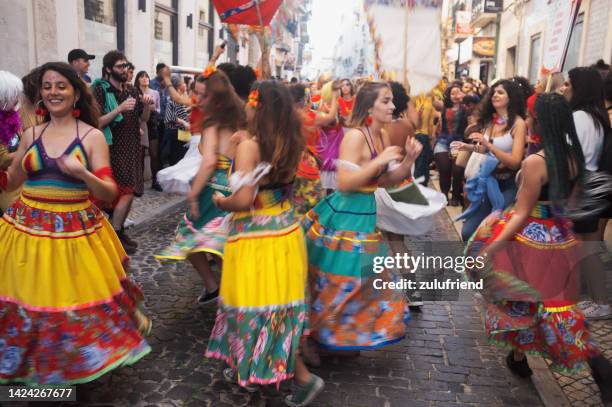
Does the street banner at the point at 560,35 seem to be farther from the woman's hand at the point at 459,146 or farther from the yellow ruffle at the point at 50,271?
the yellow ruffle at the point at 50,271

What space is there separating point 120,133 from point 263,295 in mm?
3578

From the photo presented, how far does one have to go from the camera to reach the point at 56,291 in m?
2.93

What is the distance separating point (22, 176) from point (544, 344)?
3.15m

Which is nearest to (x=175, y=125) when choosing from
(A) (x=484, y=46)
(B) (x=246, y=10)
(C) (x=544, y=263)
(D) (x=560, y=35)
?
(B) (x=246, y=10)

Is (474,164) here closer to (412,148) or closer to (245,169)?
(412,148)

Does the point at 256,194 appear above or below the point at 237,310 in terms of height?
above

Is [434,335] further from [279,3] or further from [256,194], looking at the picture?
[279,3]

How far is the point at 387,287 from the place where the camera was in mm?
3594

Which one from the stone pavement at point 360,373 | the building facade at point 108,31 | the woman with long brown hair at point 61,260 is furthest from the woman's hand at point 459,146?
the building facade at point 108,31

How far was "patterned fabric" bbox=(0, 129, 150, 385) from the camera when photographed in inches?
113

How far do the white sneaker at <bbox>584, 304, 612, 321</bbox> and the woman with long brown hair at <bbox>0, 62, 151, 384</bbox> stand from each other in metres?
3.60

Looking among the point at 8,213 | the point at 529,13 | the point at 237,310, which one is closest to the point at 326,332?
the point at 237,310

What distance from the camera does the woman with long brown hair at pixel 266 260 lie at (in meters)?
3.01

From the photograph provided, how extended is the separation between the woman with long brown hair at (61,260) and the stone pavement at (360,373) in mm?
387
